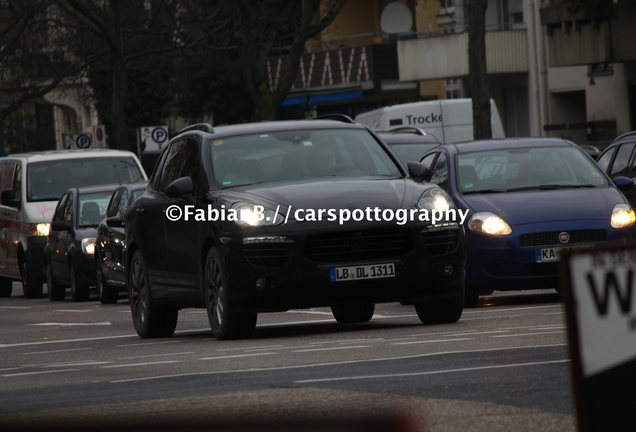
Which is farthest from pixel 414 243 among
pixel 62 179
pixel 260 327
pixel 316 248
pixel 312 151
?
pixel 62 179

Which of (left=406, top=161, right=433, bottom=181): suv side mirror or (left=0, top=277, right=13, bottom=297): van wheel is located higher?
(left=406, top=161, right=433, bottom=181): suv side mirror

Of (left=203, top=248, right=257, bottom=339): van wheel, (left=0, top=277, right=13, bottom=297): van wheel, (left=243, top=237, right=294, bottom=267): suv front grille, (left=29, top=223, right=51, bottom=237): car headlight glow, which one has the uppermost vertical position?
(left=243, top=237, right=294, bottom=267): suv front grille

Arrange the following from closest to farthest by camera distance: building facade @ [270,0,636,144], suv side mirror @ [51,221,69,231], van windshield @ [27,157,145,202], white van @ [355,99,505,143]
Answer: suv side mirror @ [51,221,69,231], van windshield @ [27,157,145,202], white van @ [355,99,505,143], building facade @ [270,0,636,144]

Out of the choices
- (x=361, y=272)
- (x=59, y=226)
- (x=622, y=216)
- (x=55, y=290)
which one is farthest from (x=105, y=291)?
(x=361, y=272)

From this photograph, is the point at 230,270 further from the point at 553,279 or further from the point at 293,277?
the point at 553,279

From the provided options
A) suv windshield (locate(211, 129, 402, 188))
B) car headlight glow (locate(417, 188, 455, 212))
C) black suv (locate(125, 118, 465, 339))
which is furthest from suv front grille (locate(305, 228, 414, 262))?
suv windshield (locate(211, 129, 402, 188))

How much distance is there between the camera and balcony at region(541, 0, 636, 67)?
121 ft

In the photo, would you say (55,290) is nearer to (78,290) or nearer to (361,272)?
(78,290)

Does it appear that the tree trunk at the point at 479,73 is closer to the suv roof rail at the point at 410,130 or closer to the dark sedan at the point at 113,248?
the suv roof rail at the point at 410,130

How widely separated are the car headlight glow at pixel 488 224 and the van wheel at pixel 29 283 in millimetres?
12201

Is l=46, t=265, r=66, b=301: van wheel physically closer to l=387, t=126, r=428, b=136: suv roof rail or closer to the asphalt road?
l=387, t=126, r=428, b=136: suv roof rail

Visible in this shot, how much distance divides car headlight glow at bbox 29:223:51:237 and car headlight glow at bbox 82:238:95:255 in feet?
7.95

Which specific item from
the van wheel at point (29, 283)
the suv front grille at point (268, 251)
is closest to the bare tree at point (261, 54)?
the van wheel at point (29, 283)

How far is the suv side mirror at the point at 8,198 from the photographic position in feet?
78.9
